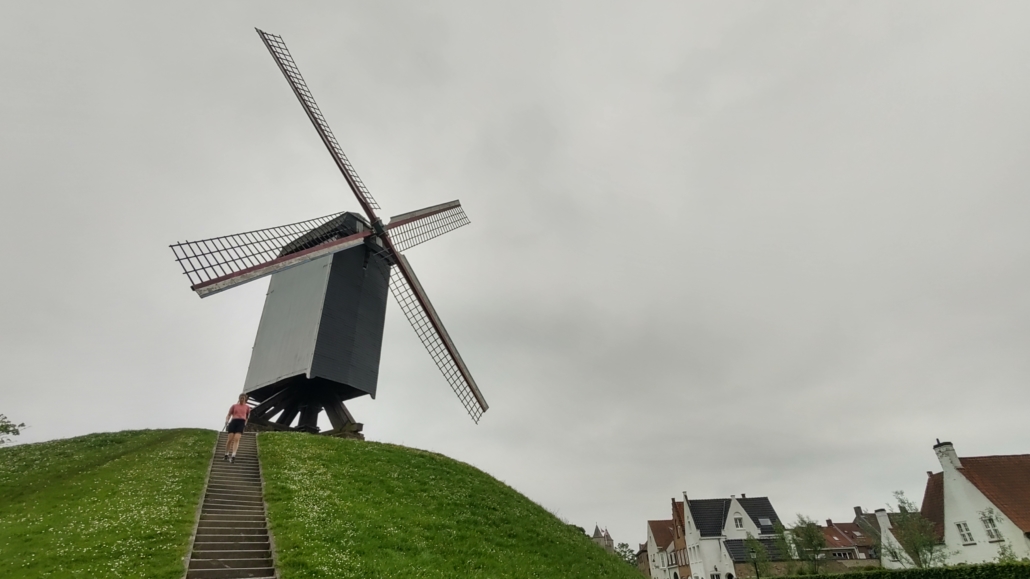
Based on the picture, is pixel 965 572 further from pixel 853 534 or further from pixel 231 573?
pixel 853 534

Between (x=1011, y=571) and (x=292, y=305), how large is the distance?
36.8m

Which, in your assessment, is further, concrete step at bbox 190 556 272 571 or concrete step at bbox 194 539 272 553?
concrete step at bbox 194 539 272 553

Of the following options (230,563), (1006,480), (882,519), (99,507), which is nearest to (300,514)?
(230,563)

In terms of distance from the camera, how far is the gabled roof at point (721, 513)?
57.2 metres

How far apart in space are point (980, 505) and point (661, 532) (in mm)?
50496

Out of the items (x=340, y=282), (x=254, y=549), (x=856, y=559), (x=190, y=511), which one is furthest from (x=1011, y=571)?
(x=856, y=559)

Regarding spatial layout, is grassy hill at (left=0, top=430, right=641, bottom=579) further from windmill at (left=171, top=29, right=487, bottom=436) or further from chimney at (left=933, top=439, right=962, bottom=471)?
chimney at (left=933, top=439, right=962, bottom=471)

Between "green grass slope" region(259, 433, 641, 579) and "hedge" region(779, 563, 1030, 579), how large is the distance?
51.9ft

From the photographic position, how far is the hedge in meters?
20.5

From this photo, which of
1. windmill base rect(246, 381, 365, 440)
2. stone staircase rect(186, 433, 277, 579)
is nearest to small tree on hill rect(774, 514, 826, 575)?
windmill base rect(246, 381, 365, 440)

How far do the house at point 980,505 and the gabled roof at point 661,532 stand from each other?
4199cm

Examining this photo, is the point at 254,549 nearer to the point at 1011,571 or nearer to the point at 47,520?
the point at 47,520

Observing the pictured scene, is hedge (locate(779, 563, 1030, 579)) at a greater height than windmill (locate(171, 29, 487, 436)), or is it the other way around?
windmill (locate(171, 29, 487, 436))

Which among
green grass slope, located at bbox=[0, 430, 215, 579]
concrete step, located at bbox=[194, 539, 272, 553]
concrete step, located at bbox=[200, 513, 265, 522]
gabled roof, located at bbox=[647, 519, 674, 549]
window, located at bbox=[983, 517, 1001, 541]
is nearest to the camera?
green grass slope, located at bbox=[0, 430, 215, 579]
